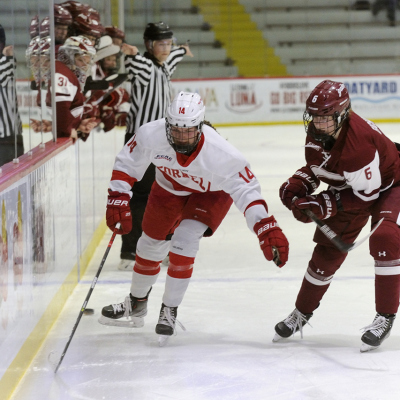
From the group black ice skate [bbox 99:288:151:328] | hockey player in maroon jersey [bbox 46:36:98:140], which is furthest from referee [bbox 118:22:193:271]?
black ice skate [bbox 99:288:151:328]

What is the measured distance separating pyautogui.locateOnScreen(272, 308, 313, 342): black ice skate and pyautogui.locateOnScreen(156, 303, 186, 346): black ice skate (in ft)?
1.38

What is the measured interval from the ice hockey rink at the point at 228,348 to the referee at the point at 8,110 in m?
0.81

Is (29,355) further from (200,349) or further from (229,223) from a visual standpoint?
(229,223)

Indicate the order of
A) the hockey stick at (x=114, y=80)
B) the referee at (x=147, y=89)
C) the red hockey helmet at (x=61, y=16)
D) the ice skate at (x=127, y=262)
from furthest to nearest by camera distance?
the hockey stick at (x=114, y=80)
the referee at (x=147, y=89)
the ice skate at (x=127, y=262)
the red hockey helmet at (x=61, y=16)

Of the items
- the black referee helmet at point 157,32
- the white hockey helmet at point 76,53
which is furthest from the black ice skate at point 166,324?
the black referee helmet at point 157,32

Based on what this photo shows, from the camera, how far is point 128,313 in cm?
331

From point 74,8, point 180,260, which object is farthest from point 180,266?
point 74,8

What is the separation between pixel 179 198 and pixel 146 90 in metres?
1.51

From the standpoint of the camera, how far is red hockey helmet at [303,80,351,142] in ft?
9.14

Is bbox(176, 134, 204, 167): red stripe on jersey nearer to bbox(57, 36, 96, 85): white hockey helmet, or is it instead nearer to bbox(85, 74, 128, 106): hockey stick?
bbox(57, 36, 96, 85): white hockey helmet

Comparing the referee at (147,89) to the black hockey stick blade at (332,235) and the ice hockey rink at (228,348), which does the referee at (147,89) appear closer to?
the ice hockey rink at (228,348)

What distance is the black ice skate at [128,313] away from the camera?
3.30 meters

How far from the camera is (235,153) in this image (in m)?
2.95

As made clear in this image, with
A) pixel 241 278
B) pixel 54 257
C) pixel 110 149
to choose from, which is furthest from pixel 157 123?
pixel 110 149
